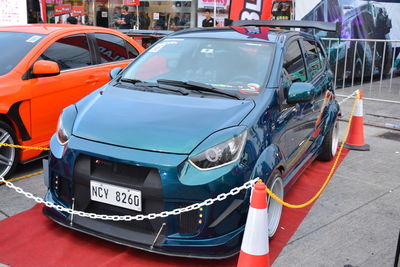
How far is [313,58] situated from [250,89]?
5.89ft

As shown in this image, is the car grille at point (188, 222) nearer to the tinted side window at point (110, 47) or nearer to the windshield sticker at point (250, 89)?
the windshield sticker at point (250, 89)

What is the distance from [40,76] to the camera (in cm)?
479

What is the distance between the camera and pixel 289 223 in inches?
153

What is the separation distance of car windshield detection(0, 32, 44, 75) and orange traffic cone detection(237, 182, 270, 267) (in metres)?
3.26

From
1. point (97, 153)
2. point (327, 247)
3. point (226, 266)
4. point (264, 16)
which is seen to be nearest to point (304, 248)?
point (327, 247)

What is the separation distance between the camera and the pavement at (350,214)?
11.0 feet

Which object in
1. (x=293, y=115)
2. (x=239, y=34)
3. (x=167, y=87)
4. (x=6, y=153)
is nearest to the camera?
(x=167, y=87)

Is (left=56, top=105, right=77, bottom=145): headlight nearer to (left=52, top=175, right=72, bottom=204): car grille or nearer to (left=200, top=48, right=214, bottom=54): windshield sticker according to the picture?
(left=52, top=175, right=72, bottom=204): car grille

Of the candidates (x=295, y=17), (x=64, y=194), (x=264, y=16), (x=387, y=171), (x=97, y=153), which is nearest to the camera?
(x=97, y=153)

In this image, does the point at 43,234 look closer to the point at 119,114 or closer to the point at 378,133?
the point at 119,114

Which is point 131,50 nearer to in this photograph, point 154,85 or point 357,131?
point 154,85

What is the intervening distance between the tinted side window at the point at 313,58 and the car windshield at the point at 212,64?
3.32 feet

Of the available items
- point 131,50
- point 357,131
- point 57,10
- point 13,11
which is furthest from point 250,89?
point 57,10

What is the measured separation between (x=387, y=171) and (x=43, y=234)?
4.15 metres
